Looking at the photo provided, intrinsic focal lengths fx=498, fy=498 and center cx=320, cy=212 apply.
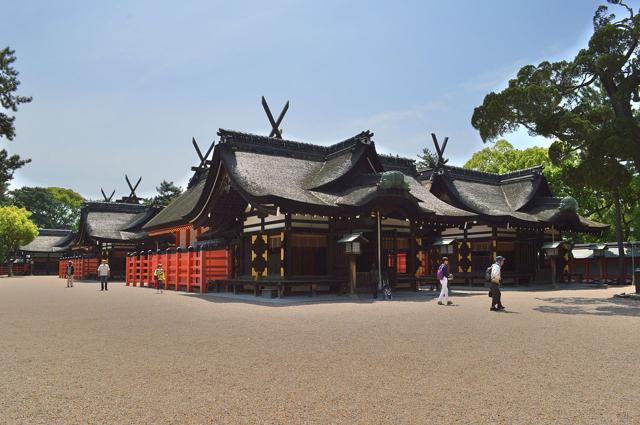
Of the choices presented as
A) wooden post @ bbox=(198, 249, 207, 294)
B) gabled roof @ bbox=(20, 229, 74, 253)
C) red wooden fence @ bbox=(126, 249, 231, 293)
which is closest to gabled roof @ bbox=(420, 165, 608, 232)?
red wooden fence @ bbox=(126, 249, 231, 293)

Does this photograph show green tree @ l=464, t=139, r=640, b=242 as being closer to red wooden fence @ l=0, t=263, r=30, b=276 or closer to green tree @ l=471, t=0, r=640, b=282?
green tree @ l=471, t=0, r=640, b=282

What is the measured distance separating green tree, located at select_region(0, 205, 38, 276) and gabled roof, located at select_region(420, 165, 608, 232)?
146ft

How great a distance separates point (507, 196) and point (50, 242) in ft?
187

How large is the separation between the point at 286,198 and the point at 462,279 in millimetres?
15310

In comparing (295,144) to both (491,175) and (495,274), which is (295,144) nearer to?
(495,274)

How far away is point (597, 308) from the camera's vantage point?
15516 mm

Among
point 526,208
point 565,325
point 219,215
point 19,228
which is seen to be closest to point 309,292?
point 219,215

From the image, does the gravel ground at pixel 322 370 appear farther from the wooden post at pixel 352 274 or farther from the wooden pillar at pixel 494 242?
the wooden pillar at pixel 494 242

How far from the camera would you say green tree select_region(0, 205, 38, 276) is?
176 feet

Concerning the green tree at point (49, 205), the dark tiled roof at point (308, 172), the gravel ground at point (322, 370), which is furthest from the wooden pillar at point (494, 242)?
the green tree at point (49, 205)

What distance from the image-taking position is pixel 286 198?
734 inches

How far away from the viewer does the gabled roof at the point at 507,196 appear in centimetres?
2908

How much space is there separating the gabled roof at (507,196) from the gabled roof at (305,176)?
4511mm

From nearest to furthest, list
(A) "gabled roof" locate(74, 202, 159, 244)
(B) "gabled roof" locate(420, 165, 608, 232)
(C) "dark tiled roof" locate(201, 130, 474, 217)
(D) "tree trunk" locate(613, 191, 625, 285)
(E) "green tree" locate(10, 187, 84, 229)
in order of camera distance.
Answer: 1. (C) "dark tiled roof" locate(201, 130, 474, 217)
2. (D) "tree trunk" locate(613, 191, 625, 285)
3. (B) "gabled roof" locate(420, 165, 608, 232)
4. (A) "gabled roof" locate(74, 202, 159, 244)
5. (E) "green tree" locate(10, 187, 84, 229)
